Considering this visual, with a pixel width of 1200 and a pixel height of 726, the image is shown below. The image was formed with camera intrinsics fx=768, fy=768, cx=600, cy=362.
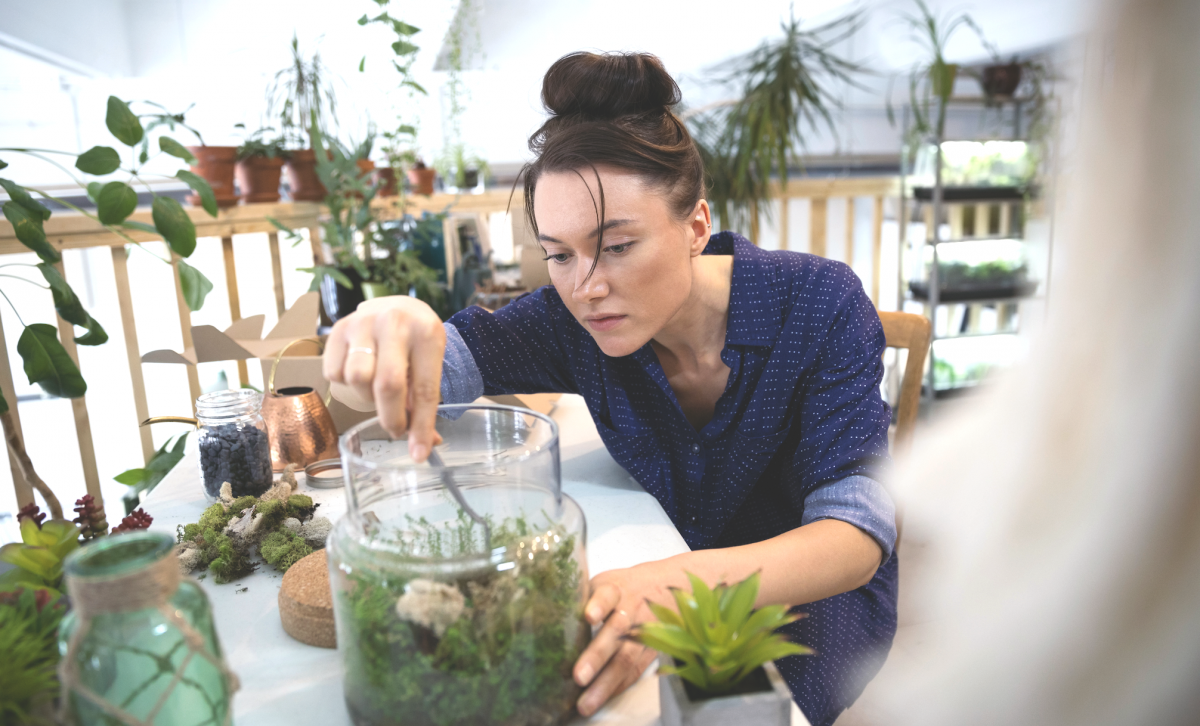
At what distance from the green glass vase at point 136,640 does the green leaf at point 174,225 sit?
76 centimetres

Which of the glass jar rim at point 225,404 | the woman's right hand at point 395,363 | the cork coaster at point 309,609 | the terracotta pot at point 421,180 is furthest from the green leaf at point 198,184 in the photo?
the terracotta pot at point 421,180

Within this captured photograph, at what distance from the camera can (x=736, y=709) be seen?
1.62 ft

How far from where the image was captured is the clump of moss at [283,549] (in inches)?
32.4

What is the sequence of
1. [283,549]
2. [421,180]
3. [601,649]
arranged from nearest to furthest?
1. [601,649]
2. [283,549]
3. [421,180]

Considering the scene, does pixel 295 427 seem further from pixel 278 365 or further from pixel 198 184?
pixel 198 184

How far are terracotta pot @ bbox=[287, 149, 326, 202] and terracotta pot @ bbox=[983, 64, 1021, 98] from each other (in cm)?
299

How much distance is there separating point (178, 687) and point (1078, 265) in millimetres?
527

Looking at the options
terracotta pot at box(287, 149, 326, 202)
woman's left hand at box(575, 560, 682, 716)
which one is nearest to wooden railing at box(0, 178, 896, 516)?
terracotta pot at box(287, 149, 326, 202)

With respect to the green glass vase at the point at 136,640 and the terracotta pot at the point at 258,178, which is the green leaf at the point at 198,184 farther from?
the terracotta pot at the point at 258,178

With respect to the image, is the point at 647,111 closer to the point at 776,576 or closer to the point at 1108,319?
the point at 776,576

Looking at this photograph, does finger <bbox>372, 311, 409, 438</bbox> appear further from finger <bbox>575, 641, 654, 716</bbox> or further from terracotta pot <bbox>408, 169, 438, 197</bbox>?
terracotta pot <bbox>408, 169, 438, 197</bbox>

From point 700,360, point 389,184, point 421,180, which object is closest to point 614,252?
point 700,360

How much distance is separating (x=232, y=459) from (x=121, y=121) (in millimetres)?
530

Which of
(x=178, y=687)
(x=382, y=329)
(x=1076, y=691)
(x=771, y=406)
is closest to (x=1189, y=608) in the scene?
(x=1076, y=691)
